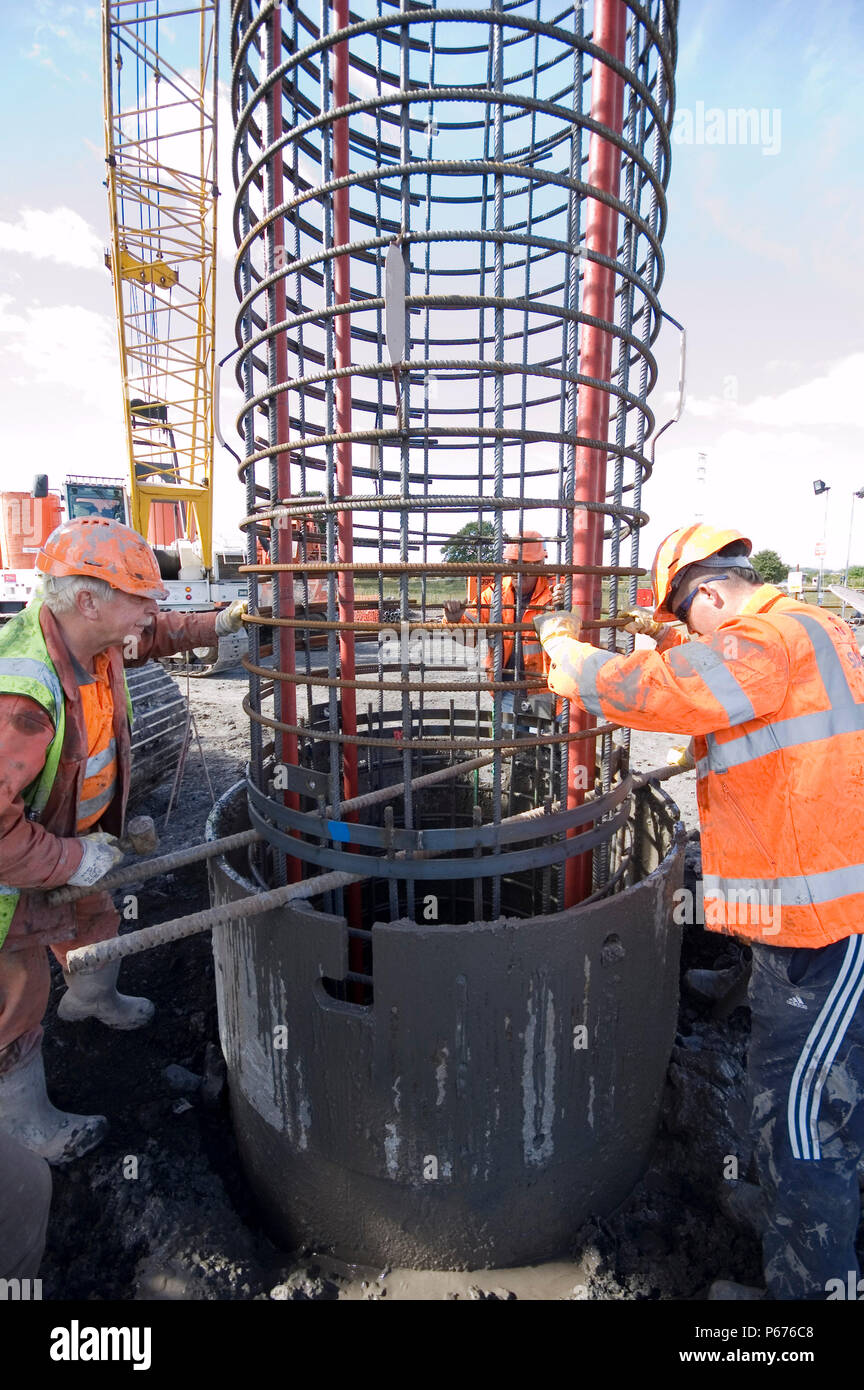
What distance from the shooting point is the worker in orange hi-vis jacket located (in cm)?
214

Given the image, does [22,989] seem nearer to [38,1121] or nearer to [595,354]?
[38,1121]

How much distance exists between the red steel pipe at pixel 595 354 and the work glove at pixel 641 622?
0.44 feet

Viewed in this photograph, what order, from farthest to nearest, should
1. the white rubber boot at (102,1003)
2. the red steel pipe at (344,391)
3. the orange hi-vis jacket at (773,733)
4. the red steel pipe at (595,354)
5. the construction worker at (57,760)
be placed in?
the white rubber boot at (102,1003), the red steel pipe at (344,391), the construction worker at (57,760), the red steel pipe at (595,354), the orange hi-vis jacket at (773,733)

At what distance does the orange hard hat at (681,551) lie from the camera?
245 centimetres

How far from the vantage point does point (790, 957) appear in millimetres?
2395

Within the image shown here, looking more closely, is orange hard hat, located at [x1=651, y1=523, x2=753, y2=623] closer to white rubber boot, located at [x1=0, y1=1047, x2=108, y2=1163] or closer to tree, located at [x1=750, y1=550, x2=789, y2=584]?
white rubber boot, located at [x1=0, y1=1047, x2=108, y2=1163]

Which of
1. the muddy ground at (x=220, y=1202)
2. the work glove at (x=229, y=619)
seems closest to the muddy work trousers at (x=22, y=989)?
the muddy ground at (x=220, y=1202)

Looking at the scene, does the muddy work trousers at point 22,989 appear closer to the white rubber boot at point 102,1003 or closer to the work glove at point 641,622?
the white rubber boot at point 102,1003

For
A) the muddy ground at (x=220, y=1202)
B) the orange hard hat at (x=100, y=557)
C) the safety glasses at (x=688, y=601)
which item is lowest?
the muddy ground at (x=220, y=1202)

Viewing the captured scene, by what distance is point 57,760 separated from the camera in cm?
279

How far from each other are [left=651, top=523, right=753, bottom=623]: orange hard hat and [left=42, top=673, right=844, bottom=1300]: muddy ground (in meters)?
2.15

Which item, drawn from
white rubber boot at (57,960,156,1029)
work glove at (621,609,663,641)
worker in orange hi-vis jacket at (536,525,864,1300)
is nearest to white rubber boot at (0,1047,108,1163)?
white rubber boot at (57,960,156,1029)
